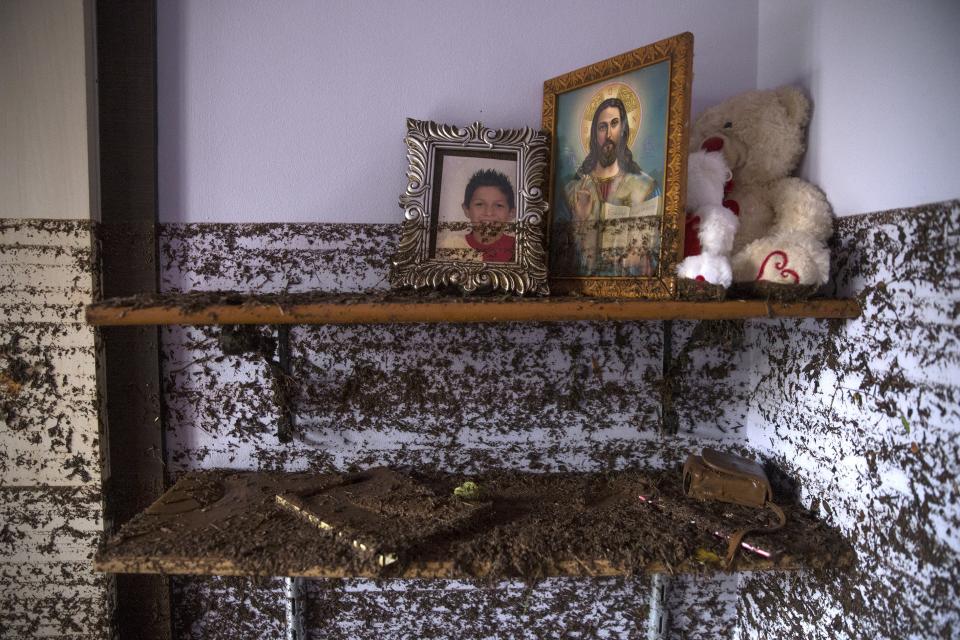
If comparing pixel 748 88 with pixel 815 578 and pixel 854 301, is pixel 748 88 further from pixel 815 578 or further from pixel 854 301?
pixel 815 578

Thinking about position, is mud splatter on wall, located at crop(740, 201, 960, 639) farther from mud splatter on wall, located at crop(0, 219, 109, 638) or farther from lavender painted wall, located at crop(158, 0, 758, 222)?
mud splatter on wall, located at crop(0, 219, 109, 638)

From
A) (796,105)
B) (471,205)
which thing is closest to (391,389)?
(471,205)

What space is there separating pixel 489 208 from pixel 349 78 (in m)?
0.47

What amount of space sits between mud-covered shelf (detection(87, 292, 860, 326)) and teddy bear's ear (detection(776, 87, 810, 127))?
1.33ft

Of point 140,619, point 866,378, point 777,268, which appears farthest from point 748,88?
point 140,619

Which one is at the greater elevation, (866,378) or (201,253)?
(201,253)

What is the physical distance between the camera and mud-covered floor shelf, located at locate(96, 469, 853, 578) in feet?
3.07

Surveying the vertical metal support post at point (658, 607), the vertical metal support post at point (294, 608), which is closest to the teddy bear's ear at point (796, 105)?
the vertical metal support post at point (658, 607)

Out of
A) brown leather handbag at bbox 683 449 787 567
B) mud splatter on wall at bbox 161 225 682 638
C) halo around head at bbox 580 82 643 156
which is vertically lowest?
brown leather handbag at bbox 683 449 787 567

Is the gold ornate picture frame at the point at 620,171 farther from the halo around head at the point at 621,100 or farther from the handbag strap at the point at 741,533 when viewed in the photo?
the handbag strap at the point at 741,533

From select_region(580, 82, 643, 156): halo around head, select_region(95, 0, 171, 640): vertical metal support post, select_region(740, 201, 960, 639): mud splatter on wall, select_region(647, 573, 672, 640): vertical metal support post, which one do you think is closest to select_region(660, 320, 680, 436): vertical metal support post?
select_region(740, 201, 960, 639): mud splatter on wall

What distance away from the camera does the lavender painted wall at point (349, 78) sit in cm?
120

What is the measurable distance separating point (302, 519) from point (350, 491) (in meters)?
0.12

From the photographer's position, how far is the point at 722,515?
1.06m
